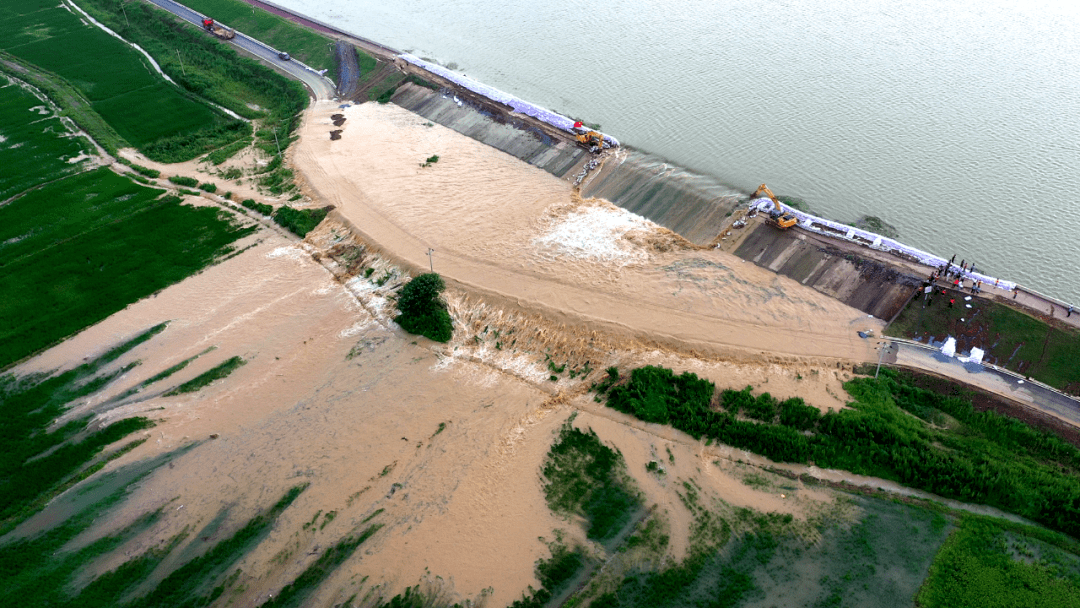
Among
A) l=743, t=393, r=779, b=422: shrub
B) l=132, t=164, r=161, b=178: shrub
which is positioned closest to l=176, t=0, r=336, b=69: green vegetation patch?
l=132, t=164, r=161, b=178: shrub

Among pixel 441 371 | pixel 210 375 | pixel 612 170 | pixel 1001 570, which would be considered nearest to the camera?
pixel 1001 570

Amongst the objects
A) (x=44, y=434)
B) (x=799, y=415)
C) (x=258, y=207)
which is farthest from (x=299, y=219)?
(x=799, y=415)

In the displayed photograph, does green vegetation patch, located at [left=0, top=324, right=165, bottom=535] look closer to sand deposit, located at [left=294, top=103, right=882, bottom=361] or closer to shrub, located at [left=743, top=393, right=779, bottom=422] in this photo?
sand deposit, located at [left=294, top=103, right=882, bottom=361]

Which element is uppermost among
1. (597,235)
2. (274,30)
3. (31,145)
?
(597,235)

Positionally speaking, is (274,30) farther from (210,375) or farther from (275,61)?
Result: (210,375)

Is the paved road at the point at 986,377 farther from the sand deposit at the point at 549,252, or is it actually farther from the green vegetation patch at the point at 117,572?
the green vegetation patch at the point at 117,572

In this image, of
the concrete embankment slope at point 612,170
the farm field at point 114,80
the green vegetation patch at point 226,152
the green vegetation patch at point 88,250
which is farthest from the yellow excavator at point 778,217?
the farm field at point 114,80

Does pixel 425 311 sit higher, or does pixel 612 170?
pixel 612 170
